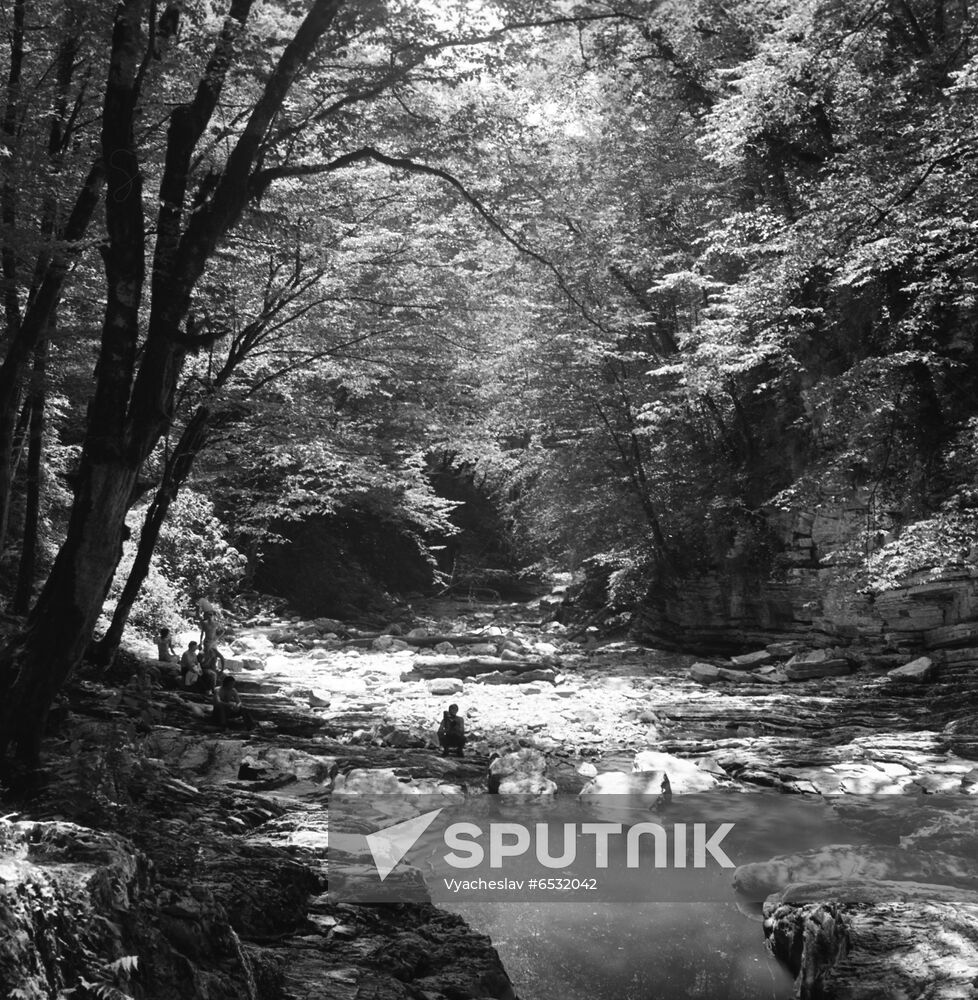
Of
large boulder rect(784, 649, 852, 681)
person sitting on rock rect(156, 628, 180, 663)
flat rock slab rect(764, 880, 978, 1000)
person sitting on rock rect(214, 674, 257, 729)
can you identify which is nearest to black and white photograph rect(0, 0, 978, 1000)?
flat rock slab rect(764, 880, 978, 1000)

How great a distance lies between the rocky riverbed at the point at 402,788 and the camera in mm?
2598

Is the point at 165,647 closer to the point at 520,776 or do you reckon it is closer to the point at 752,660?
the point at 520,776

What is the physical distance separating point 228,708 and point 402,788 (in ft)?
10.4

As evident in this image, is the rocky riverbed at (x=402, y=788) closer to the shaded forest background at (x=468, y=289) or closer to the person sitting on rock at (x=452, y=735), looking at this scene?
the person sitting on rock at (x=452, y=735)

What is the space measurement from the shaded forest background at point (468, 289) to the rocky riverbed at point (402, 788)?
168 centimetres

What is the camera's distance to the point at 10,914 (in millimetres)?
2074

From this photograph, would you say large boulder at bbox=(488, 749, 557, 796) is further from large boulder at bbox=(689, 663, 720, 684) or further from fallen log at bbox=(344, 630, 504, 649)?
fallen log at bbox=(344, 630, 504, 649)

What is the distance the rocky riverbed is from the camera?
2.60 metres

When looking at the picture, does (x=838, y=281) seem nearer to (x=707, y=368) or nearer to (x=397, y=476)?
(x=707, y=368)

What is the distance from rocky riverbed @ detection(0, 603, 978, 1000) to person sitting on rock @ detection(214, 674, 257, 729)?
0.19 metres

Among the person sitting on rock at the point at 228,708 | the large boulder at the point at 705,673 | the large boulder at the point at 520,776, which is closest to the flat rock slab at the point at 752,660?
the large boulder at the point at 705,673

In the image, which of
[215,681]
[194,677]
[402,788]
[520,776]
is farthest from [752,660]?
[402,788]

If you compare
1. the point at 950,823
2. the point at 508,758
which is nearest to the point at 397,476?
the point at 508,758

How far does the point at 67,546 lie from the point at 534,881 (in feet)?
12.7
